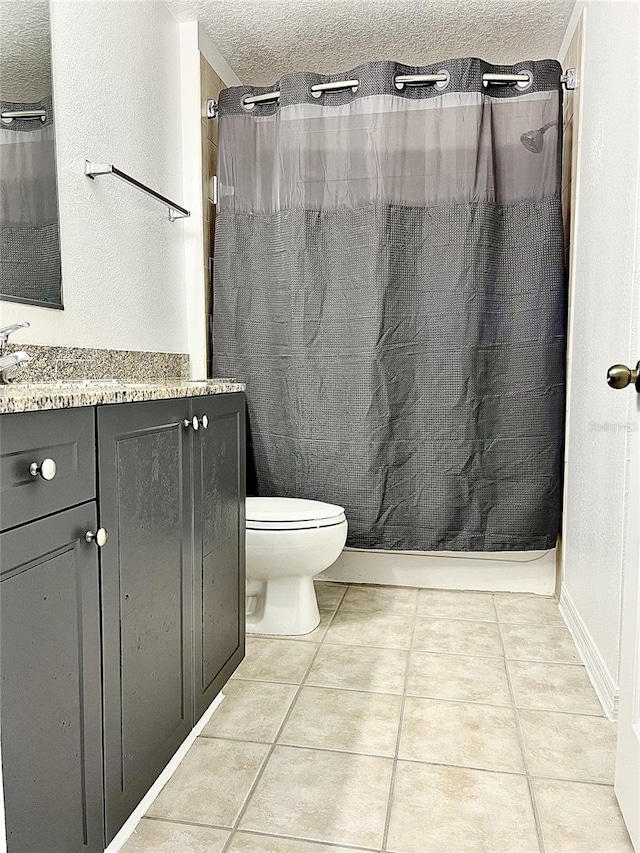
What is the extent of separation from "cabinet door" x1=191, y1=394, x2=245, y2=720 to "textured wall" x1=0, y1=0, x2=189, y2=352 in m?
0.48

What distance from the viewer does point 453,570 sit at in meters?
2.87

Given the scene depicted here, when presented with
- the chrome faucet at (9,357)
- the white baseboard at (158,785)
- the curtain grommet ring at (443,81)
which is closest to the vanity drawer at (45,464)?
the chrome faucet at (9,357)

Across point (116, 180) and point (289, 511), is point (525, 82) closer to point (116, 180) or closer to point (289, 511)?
point (116, 180)

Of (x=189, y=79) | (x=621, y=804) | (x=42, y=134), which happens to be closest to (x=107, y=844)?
(x=621, y=804)

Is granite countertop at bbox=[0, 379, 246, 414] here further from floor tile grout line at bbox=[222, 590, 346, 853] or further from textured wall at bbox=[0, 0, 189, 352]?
floor tile grout line at bbox=[222, 590, 346, 853]

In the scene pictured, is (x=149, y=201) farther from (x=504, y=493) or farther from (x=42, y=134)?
(x=504, y=493)

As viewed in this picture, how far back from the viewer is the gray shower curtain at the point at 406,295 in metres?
2.55

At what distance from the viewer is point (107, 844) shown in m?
1.20

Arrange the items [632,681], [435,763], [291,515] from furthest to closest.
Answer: [291,515] < [435,763] < [632,681]

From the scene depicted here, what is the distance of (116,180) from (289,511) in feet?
3.95

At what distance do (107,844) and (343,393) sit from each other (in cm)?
174

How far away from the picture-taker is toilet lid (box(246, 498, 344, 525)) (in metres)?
2.25

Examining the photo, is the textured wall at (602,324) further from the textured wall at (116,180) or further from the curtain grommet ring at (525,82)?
the textured wall at (116,180)

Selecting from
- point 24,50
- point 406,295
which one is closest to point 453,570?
point 406,295
